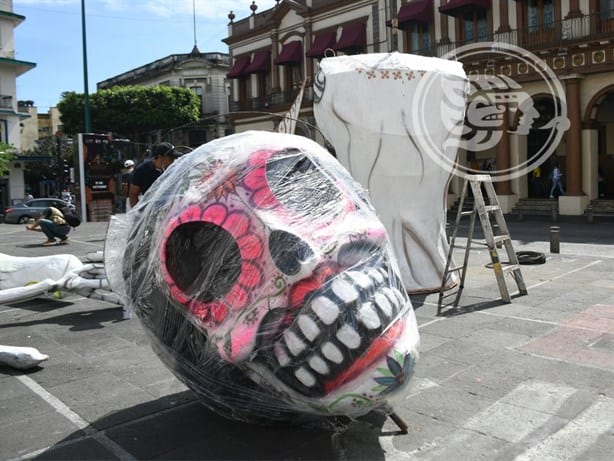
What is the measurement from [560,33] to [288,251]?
21.6 meters

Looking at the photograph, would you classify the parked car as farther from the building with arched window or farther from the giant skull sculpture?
the giant skull sculpture

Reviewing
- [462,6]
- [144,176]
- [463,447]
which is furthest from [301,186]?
[462,6]

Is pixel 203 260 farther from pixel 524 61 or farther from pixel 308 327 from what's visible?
pixel 524 61

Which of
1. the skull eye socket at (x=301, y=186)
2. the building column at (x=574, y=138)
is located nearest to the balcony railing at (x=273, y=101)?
the building column at (x=574, y=138)

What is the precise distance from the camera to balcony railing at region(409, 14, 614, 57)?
20.5 meters

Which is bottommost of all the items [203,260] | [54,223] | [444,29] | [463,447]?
[463,447]

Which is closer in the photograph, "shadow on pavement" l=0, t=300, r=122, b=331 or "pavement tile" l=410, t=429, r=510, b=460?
"pavement tile" l=410, t=429, r=510, b=460

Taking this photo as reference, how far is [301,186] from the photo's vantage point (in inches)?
143

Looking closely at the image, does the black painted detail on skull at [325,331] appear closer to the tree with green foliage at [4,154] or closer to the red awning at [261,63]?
the tree with green foliage at [4,154]

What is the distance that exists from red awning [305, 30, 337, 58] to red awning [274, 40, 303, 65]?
4.83 feet

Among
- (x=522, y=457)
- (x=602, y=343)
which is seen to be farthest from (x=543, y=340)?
(x=522, y=457)

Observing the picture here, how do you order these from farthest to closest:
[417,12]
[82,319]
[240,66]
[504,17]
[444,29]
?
[240,66]
[444,29]
[417,12]
[504,17]
[82,319]

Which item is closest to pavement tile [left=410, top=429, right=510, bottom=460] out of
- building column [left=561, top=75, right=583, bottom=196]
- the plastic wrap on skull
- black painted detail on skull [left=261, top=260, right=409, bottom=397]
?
the plastic wrap on skull

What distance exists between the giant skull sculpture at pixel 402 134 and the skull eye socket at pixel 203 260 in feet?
14.9
